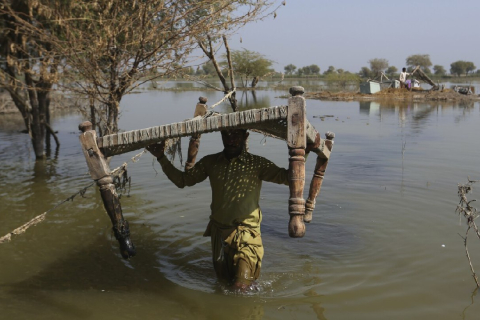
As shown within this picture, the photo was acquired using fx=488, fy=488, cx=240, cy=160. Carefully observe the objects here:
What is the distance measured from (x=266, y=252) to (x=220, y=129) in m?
2.36

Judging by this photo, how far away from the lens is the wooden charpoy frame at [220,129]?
3396 millimetres

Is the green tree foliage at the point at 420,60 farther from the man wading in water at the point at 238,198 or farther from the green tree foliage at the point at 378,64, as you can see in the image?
the man wading in water at the point at 238,198

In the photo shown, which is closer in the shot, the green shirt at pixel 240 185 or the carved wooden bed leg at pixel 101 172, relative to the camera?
the carved wooden bed leg at pixel 101 172

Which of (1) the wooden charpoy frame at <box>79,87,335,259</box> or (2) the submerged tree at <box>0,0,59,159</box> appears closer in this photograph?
(1) the wooden charpoy frame at <box>79,87,335,259</box>

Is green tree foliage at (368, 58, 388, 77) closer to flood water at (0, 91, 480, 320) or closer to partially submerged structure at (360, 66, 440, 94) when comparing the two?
partially submerged structure at (360, 66, 440, 94)

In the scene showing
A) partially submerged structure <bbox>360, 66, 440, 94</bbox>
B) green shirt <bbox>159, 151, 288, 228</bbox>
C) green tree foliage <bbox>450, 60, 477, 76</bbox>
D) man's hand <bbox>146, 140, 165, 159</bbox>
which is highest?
green tree foliage <bbox>450, 60, 477, 76</bbox>

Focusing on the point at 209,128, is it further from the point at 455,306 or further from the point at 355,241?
the point at 355,241

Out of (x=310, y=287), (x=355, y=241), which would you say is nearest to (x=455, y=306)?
(x=310, y=287)

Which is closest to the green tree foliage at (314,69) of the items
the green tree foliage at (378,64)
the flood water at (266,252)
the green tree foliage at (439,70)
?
the green tree foliage at (439,70)

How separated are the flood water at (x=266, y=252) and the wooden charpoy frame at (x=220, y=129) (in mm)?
887

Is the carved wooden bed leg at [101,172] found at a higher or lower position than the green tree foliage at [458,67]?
Answer: lower

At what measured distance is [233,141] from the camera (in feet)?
→ 13.3

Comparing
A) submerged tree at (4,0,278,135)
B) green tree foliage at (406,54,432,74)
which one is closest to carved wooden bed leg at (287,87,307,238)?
submerged tree at (4,0,278,135)

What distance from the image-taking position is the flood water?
4.23 meters
